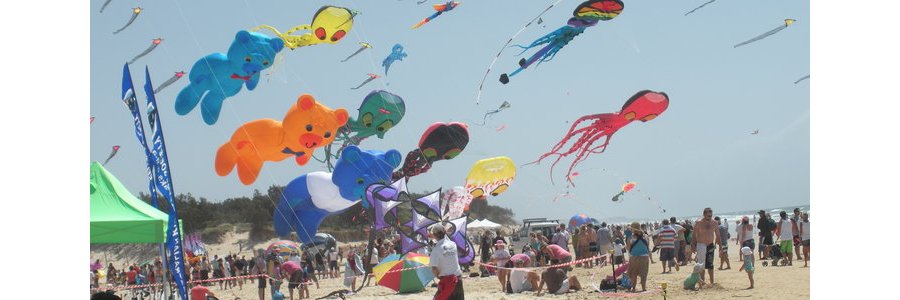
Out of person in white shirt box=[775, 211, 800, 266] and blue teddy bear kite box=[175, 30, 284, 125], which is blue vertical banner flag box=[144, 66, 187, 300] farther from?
person in white shirt box=[775, 211, 800, 266]

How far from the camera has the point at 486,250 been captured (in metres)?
21.4

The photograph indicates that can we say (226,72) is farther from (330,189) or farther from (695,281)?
(695,281)

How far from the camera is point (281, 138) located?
60.3ft

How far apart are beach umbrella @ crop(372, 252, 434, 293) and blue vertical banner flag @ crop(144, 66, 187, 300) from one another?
599 centimetres

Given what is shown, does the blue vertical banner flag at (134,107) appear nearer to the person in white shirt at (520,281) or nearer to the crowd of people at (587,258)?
the crowd of people at (587,258)

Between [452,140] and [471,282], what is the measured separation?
671 centimetres

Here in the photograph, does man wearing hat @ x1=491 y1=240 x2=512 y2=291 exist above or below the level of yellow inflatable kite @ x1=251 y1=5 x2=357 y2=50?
below

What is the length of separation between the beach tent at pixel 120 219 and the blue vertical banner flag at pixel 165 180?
364mm

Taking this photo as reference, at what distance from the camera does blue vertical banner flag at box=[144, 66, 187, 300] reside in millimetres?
7602

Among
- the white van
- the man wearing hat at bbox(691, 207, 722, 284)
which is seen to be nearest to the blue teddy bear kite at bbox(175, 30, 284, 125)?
the man wearing hat at bbox(691, 207, 722, 284)

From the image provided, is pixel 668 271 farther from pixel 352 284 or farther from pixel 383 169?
pixel 383 169

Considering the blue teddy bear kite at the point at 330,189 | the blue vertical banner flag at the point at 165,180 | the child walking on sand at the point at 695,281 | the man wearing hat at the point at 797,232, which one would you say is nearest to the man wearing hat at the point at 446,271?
the blue vertical banner flag at the point at 165,180

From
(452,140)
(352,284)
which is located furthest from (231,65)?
(452,140)

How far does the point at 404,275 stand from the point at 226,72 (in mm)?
5230
